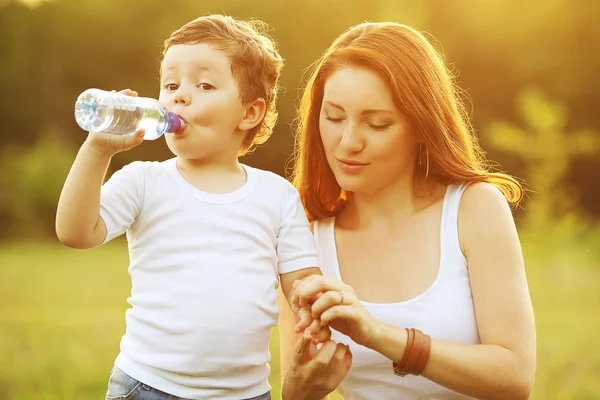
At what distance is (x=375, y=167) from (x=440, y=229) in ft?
0.88

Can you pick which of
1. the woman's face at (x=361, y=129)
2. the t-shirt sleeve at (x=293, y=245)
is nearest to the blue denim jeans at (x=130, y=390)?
the t-shirt sleeve at (x=293, y=245)

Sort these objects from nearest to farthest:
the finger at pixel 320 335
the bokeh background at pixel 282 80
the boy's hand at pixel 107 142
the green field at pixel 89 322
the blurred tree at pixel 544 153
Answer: the boy's hand at pixel 107 142 < the finger at pixel 320 335 < the green field at pixel 89 322 < the blurred tree at pixel 544 153 < the bokeh background at pixel 282 80

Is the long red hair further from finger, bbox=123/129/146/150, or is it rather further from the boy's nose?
finger, bbox=123/129/146/150

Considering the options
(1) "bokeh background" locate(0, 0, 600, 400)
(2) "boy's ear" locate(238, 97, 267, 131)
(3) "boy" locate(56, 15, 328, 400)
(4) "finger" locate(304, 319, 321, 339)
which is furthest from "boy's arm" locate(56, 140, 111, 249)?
(1) "bokeh background" locate(0, 0, 600, 400)

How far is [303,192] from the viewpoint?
2588 millimetres

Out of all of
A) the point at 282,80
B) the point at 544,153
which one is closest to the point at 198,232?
the point at 544,153

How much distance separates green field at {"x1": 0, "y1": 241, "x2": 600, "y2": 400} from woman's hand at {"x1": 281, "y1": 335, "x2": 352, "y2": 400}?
3.52 meters

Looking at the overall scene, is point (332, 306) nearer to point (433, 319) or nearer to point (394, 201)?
point (433, 319)

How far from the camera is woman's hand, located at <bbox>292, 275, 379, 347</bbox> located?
1924 mm

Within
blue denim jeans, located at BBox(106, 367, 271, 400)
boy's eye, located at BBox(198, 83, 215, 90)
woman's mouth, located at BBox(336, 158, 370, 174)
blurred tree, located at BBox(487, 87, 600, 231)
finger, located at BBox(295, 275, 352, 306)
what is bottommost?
blue denim jeans, located at BBox(106, 367, 271, 400)

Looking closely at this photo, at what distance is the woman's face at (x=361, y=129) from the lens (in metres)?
2.25

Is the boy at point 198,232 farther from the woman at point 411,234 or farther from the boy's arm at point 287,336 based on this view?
the boy's arm at point 287,336

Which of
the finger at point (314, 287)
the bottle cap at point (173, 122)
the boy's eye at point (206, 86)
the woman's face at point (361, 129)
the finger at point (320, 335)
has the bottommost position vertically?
the finger at point (320, 335)

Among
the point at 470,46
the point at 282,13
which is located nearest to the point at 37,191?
the point at 282,13
